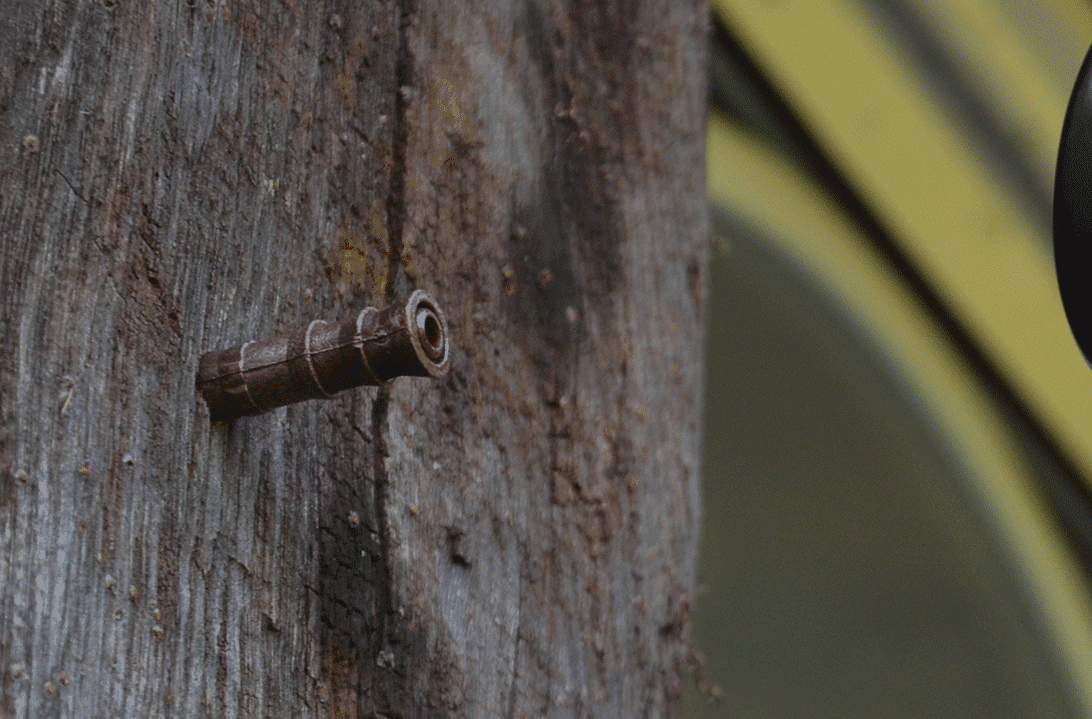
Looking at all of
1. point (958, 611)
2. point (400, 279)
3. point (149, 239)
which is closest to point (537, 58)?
point (400, 279)

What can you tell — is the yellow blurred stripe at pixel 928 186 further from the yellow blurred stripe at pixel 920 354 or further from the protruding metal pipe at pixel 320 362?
the protruding metal pipe at pixel 320 362

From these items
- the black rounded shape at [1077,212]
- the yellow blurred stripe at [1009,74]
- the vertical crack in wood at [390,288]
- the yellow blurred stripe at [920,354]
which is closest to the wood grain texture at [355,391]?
the vertical crack in wood at [390,288]

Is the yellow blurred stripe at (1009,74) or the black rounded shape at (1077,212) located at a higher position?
the yellow blurred stripe at (1009,74)

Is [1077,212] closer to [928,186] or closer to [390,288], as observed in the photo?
[390,288]

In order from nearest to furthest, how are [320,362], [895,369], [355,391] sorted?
[320,362]
[355,391]
[895,369]

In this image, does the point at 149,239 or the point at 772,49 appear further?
the point at 772,49

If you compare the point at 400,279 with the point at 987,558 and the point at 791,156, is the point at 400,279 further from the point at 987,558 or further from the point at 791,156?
the point at 987,558

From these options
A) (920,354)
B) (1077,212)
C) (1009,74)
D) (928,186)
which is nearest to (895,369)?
(920,354)
